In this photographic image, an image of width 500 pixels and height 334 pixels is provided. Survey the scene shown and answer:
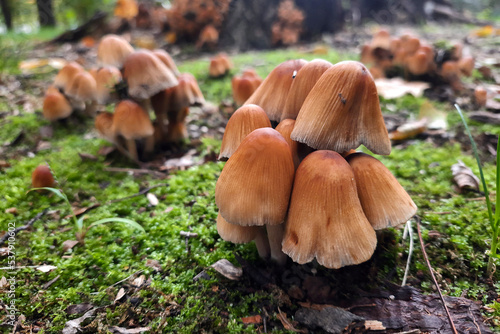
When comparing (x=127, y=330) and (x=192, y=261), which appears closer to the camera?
(x=127, y=330)

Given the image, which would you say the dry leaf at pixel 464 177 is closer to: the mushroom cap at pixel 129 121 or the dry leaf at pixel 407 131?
the dry leaf at pixel 407 131

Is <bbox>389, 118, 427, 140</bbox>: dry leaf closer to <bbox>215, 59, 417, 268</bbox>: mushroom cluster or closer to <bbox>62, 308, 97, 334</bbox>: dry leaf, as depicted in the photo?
<bbox>215, 59, 417, 268</bbox>: mushroom cluster

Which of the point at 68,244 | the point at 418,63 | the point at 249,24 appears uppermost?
the point at 249,24

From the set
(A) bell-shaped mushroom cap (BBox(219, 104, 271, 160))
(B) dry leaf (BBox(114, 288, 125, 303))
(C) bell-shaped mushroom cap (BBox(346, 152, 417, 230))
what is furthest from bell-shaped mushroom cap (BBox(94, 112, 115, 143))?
(C) bell-shaped mushroom cap (BBox(346, 152, 417, 230))

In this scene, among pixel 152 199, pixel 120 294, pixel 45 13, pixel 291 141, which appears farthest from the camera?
pixel 45 13

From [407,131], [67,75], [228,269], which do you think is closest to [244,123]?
[228,269]

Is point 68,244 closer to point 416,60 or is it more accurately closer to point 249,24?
point 416,60
